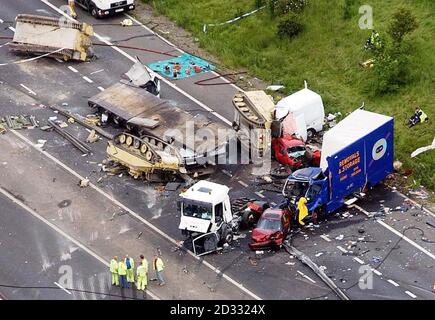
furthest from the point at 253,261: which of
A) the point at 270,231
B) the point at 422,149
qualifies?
the point at 422,149

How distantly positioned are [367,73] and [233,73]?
717 cm

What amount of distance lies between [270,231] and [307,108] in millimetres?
9765

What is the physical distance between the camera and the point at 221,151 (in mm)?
46188

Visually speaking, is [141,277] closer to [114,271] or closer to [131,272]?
[131,272]

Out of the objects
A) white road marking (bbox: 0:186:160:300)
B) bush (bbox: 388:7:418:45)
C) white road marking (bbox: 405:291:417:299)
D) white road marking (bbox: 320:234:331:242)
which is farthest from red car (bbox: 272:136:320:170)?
white road marking (bbox: 0:186:160:300)

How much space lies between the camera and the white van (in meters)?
48.2

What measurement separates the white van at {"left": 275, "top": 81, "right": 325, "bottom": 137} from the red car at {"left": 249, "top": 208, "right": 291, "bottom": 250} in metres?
7.70

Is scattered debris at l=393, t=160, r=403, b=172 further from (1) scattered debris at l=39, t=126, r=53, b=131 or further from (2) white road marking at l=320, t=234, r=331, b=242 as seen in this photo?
(1) scattered debris at l=39, t=126, r=53, b=131

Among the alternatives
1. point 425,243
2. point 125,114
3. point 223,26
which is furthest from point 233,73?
point 425,243

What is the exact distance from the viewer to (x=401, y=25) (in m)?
50.8

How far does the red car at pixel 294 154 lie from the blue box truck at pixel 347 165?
234 cm

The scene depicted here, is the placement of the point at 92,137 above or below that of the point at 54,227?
above

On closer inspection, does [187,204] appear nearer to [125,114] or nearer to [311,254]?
[311,254]

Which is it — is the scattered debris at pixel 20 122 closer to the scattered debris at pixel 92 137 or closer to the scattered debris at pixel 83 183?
the scattered debris at pixel 92 137
